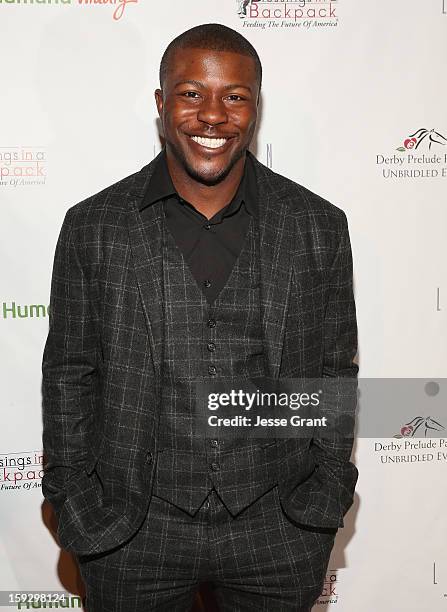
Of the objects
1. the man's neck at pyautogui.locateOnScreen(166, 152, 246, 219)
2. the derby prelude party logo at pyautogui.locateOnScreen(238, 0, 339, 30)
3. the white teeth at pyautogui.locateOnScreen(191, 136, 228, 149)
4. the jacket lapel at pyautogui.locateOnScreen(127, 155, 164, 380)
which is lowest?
the jacket lapel at pyautogui.locateOnScreen(127, 155, 164, 380)

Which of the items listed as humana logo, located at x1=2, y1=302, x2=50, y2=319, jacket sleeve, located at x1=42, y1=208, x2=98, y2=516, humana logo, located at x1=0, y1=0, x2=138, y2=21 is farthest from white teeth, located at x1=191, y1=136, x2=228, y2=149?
humana logo, located at x1=2, y1=302, x2=50, y2=319

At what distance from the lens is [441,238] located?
8.03 ft

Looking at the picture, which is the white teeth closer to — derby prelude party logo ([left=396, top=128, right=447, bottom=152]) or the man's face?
the man's face

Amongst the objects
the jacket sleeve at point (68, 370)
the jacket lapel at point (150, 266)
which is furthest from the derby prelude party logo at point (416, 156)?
the jacket sleeve at point (68, 370)

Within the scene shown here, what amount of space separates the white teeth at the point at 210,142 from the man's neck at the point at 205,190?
8 cm

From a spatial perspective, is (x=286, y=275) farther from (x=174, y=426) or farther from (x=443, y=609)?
(x=443, y=609)

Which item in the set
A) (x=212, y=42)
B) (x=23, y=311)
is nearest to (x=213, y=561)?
(x=23, y=311)

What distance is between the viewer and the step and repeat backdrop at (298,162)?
7.50ft

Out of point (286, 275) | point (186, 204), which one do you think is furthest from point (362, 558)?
point (186, 204)

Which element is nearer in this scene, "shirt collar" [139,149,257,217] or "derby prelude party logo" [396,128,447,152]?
"shirt collar" [139,149,257,217]

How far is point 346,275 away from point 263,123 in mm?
640

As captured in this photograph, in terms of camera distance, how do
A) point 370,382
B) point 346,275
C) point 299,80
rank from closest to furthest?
point 346,275, point 299,80, point 370,382

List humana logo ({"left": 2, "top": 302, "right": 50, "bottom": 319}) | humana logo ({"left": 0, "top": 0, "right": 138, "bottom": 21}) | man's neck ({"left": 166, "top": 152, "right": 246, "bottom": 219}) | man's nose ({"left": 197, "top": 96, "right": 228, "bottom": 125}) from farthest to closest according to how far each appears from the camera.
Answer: humana logo ({"left": 2, "top": 302, "right": 50, "bottom": 319}), humana logo ({"left": 0, "top": 0, "right": 138, "bottom": 21}), man's neck ({"left": 166, "top": 152, "right": 246, "bottom": 219}), man's nose ({"left": 197, "top": 96, "right": 228, "bottom": 125})

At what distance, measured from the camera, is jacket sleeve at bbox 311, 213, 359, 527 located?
6.30 feet
